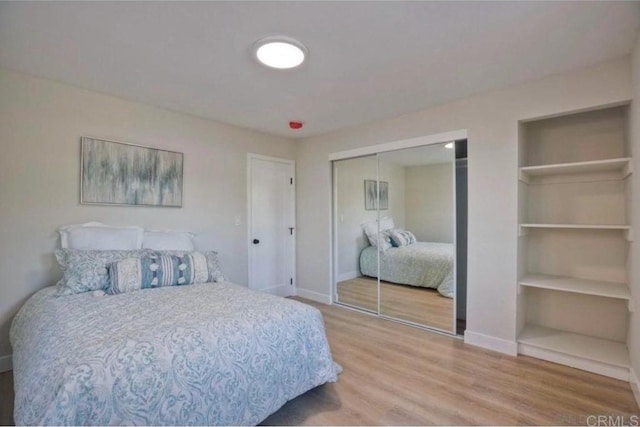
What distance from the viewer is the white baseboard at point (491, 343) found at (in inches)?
102

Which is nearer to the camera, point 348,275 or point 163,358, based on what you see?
point 163,358

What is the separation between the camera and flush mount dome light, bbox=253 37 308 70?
6.30 feet

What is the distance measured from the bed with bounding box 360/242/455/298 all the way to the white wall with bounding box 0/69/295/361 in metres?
2.11

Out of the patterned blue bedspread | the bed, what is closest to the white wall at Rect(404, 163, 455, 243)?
the bed

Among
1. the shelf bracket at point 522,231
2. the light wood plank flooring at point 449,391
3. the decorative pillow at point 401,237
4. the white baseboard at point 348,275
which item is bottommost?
the light wood plank flooring at point 449,391

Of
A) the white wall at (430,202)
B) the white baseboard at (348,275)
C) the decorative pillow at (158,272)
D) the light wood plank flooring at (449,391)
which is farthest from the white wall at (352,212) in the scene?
the decorative pillow at (158,272)

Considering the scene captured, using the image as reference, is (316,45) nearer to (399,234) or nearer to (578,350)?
(399,234)

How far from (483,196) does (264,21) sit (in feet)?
7.65

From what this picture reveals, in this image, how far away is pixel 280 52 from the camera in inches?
80.0

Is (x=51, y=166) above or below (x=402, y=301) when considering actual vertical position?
above

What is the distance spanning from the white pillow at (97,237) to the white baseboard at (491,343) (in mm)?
3215

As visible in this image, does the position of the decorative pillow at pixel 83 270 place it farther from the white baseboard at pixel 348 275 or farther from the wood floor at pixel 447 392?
the white baseboard at pixel 348 275

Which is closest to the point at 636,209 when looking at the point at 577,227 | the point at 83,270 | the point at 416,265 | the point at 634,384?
the point at 577,227

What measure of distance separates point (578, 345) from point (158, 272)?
11.4 feet
